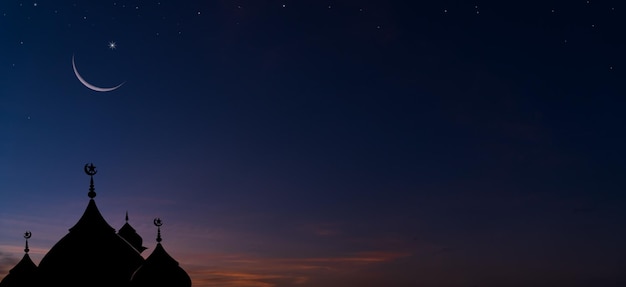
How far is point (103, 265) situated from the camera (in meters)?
27.8

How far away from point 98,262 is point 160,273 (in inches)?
126

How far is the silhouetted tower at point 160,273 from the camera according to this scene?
28.8 m

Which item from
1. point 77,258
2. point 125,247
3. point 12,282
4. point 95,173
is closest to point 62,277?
point 77,258

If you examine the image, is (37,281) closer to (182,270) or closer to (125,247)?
(125,247)

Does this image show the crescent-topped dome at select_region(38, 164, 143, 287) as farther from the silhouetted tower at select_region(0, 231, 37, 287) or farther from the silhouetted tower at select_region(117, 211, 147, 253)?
the silhouetted tower at select_region(117, 211, 147, 253)

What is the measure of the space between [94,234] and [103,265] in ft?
5.07

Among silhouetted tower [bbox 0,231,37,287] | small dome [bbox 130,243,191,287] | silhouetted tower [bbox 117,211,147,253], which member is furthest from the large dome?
silhouetted tower [bbox 117,211,147,253]

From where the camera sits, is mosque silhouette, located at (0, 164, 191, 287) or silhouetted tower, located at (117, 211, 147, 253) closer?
mosque silhouette, located at (0, 164, 191, 287)

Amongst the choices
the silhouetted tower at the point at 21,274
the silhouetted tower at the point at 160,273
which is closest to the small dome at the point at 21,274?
the silhouetted tower at the point at 21,274

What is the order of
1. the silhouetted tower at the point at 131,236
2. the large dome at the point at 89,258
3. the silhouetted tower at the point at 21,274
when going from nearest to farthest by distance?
the large dome at the point at 89,258 < the silhouetted tower at the point at 21,274 < the silhouetted tower at the point at 131,236

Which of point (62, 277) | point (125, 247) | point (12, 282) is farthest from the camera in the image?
point (12, 282)

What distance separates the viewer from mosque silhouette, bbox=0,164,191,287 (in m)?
27.3

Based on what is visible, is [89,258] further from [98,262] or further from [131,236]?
[131,236]

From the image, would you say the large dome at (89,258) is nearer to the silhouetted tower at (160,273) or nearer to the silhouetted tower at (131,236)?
the silhouetted tower at (160,273)
